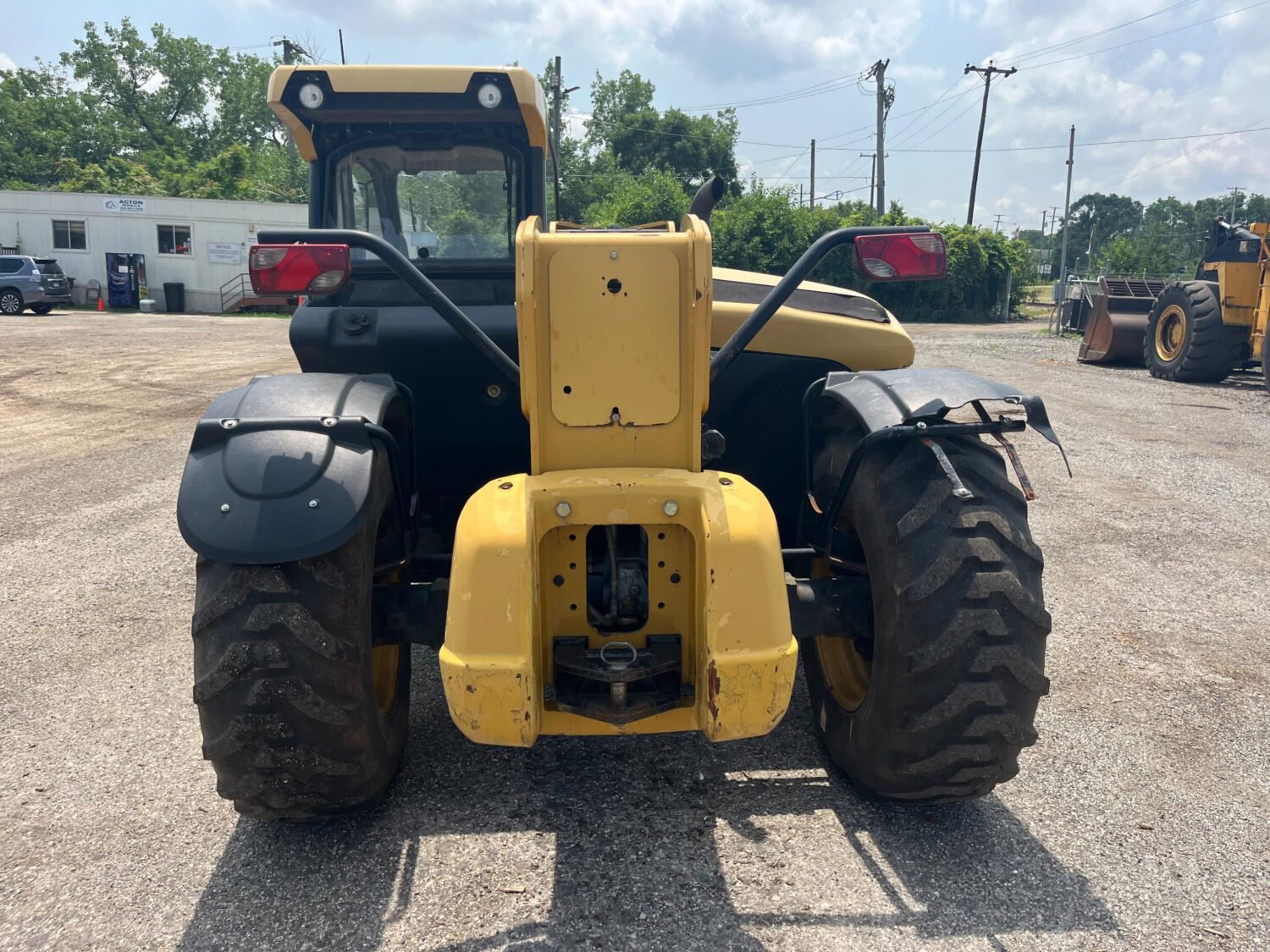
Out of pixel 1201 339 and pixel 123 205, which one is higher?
pixel 123 205

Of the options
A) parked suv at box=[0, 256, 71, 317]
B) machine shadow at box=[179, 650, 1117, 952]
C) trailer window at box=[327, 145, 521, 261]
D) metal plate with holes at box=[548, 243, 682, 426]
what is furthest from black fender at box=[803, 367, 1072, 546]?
parked suv at box=[0, 256, 71, 317]

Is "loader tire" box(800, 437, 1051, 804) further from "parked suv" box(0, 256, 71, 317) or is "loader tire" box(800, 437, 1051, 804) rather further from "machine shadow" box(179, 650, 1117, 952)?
"parked suv" box(0, 256, 71, 317)

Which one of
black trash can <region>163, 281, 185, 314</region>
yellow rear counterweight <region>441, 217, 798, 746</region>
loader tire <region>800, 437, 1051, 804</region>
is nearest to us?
yellow rear counterweight <region>441, 217, 798, 746</region>

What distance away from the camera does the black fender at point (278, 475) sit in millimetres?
2439

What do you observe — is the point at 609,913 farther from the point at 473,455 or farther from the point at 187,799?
the point at 473,455

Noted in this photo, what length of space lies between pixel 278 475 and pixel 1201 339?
15.7 m

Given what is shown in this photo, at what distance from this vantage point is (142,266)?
112ft

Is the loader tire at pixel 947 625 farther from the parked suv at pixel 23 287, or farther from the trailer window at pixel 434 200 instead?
the parked suv at pixel 23 287

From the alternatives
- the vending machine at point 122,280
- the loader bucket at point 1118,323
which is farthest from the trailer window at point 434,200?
the vending machine at point 122,280

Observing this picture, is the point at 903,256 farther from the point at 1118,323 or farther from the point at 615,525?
the point at 1118,323

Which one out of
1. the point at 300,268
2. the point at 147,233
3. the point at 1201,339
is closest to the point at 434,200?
the point at 300,268

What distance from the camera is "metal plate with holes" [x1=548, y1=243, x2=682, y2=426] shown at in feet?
8.77

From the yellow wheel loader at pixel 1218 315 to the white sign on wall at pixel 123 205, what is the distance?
32525mm

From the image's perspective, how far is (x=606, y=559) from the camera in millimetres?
2852
